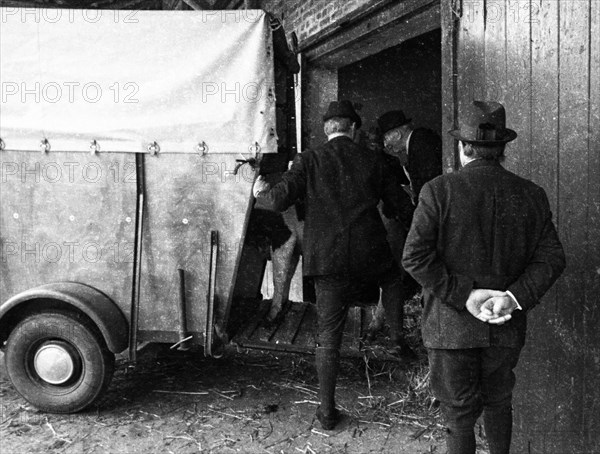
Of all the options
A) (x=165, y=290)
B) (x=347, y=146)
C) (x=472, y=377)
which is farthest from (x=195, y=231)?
(x=472, y=377)

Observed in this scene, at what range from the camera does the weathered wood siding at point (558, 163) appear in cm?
340

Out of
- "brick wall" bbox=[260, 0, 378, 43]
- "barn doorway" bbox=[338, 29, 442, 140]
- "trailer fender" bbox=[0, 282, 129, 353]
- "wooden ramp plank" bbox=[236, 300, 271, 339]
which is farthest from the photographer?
"barn doorway" bbox=[338, 29, 442, 140]

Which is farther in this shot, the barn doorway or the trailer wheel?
the barn doorway

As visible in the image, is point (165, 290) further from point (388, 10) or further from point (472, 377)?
point (388, 10)

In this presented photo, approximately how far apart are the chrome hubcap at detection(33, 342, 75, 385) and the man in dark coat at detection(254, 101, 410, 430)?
1.81 metres

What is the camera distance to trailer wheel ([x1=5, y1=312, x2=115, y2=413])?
14.8 feet

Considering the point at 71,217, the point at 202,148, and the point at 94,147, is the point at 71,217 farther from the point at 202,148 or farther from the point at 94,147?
the point at 202,148

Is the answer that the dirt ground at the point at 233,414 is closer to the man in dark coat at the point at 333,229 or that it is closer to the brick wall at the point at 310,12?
the man in dark coat at the point at 333,229

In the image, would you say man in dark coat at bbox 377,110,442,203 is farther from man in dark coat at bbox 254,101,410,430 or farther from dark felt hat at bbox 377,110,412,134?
man in dark coat at bbox 254,101,410,430

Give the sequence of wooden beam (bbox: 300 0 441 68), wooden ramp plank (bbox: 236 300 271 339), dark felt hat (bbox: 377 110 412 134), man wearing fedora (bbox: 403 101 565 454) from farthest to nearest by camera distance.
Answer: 1. dark felt hat (bbox: 377 110 412 134)
2. wooden beam (bbox: 300 0 441 68)
3. wooden ramp plank (bbox: 236 300 271 339)
4. man wearing fedora (bbox: 403 101 565 454)

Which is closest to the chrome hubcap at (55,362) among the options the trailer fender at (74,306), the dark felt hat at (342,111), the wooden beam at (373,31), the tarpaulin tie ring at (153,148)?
the trailer fender at (74,306)

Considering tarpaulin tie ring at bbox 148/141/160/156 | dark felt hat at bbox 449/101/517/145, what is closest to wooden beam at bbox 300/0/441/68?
dark felt hat at bbox 449/101/517/145

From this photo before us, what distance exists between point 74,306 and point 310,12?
175 inches

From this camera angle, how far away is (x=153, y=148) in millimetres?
4516
